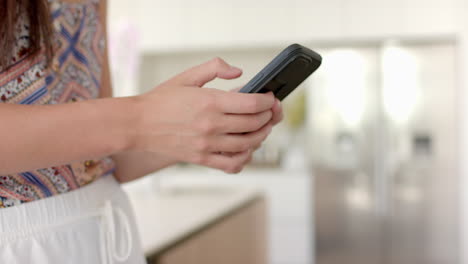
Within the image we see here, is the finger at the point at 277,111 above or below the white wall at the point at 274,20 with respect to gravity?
below

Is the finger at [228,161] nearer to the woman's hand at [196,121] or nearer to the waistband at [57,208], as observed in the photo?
the woman's hand at [196,121]

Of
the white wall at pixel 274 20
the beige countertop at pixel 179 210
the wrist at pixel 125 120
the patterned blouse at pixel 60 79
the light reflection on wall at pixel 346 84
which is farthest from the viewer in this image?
the light reflection on wall at pixel 346 84

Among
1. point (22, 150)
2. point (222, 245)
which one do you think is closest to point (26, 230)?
point (22, 150)

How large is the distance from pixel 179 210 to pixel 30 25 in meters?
1.28

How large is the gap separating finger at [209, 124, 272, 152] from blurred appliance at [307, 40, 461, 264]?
306 centimetres

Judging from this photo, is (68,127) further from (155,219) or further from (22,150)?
(155,219)

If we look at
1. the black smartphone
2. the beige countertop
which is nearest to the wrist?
the black smartphone

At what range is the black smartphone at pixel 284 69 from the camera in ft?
1.75

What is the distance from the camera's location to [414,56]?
3414mm

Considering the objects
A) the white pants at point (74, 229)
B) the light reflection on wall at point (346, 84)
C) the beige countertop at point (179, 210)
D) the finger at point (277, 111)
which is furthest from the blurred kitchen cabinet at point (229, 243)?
the light reflection on wall at point (346, 84)

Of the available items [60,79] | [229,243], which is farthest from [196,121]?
[229,243]

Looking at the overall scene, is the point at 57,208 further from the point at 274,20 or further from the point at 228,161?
the point at 274,20

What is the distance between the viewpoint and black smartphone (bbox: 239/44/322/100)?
0.53 m

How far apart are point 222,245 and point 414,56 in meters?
2.23
